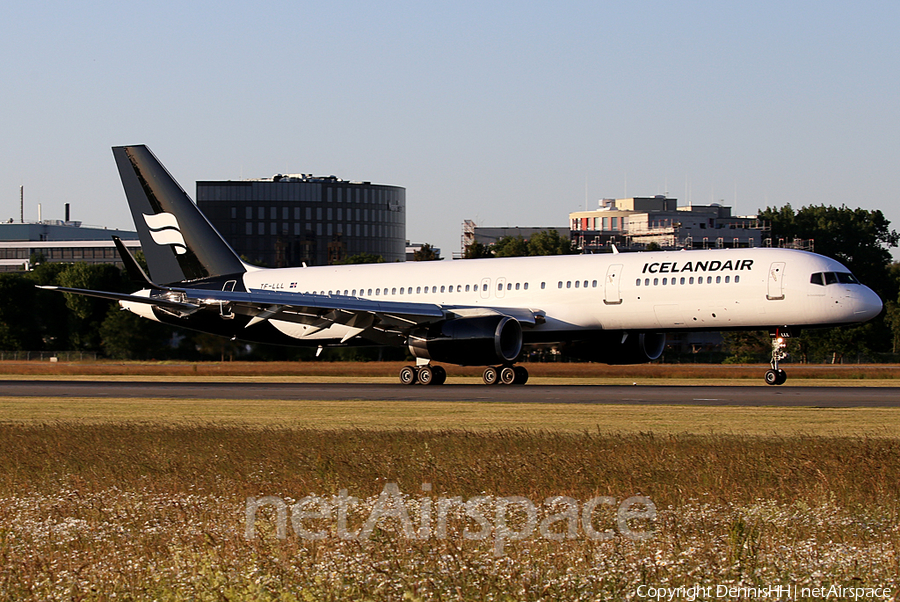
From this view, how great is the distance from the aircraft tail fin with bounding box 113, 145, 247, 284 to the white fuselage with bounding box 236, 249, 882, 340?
584 centimetres

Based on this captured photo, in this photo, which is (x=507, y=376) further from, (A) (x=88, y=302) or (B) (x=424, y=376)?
(A) (x=88, y=302)

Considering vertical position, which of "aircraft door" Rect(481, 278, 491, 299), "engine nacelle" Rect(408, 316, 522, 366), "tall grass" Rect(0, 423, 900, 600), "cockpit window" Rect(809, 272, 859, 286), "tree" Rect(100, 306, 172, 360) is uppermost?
"cockpit window" Rect(809, 272, 859, 286)

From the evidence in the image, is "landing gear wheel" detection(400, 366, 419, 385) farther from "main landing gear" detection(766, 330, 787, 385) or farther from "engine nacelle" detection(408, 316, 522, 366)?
"main landing gear" detection(766, 330, 787, 385)

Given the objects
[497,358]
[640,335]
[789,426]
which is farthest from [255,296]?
[789,426]

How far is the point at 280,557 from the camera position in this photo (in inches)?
361

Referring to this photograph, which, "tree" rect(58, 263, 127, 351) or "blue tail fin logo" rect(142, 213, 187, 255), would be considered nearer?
"blue tail fin logo" rect(142, 213, 187, 255)

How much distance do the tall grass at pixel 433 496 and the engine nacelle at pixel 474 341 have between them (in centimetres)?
1760

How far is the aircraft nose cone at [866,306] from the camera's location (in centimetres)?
3612

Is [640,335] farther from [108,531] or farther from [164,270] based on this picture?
[108,531]

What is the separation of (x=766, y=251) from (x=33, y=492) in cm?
2982

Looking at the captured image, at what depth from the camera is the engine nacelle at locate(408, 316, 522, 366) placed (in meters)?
37.3

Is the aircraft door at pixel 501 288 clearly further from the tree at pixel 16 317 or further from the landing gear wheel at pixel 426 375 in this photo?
the tree at pixel 16 317

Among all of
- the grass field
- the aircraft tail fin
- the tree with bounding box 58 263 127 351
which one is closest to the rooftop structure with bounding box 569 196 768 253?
the tree with bounding box 58 263 127 351

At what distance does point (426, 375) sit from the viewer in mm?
41000
